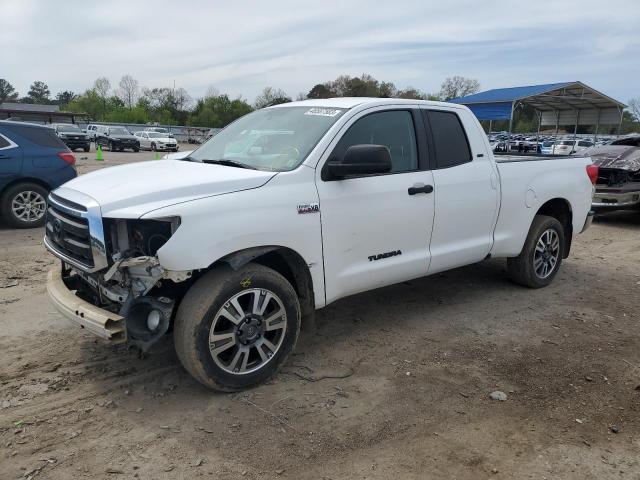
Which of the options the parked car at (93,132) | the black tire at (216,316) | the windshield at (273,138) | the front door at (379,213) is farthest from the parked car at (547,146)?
the black tire at (216,316)

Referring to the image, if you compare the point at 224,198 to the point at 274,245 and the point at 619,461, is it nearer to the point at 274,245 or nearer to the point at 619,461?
A: the point at 274,245

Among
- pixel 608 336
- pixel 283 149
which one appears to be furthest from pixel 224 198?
pixel 608 336

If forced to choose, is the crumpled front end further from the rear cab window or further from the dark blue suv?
the dark blue suv

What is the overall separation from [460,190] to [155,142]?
36.9 metres

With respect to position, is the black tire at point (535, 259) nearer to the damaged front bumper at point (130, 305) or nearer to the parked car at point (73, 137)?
the damaged front bumper at point (130, 305)

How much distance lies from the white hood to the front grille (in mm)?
195

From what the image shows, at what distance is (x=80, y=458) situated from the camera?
284 centimetres

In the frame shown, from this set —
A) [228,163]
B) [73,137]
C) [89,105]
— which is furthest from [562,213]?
[89,105]

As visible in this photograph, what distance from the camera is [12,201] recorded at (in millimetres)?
8359

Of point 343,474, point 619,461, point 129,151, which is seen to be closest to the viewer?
point 343,474

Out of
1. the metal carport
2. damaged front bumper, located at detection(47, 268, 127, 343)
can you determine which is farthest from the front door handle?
the metal carport

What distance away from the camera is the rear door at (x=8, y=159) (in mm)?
8211

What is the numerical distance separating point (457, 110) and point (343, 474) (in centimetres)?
352

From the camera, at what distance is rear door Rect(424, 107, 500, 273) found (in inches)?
180
